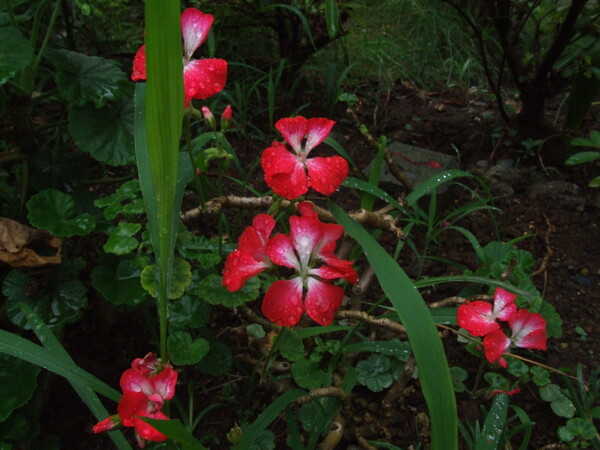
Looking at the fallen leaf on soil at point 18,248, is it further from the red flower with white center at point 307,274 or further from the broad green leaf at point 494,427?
the broad green leaf at point 494,427

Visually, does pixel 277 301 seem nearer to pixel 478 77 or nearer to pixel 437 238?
pixel 437 238

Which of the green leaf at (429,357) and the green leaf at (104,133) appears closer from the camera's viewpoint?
the green leaf at (429,357)

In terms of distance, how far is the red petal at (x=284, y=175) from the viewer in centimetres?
86

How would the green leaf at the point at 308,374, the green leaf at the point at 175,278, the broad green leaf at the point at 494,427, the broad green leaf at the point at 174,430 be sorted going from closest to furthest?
the broad green leaf at the point at 174,430, the broad green leaf at the point at 494,427, the green leaf at the point at 175,278, the green leaf at the point at 308,374

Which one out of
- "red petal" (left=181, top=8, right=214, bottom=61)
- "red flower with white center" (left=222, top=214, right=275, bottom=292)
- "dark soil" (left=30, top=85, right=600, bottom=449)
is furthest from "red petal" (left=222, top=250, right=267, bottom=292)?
"dark soil" (left=30, top=85, right=600, bottom=449)

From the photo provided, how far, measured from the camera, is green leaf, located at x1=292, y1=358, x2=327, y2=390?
1.19 m

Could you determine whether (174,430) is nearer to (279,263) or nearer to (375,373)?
(279,263)

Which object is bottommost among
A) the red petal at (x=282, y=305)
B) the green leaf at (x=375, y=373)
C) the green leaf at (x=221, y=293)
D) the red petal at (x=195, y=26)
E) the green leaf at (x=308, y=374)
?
the green leaf at (x=375, y=373)

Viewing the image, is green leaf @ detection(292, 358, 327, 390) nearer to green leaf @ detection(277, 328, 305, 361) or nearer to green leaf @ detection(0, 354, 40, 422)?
green leaf @ detection(277, 328, 305, 361)

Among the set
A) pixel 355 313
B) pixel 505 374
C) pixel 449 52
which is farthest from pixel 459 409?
pixel 449 52

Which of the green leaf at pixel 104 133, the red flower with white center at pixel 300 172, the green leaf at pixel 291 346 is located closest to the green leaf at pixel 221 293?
the green leaf at pixel 291 346

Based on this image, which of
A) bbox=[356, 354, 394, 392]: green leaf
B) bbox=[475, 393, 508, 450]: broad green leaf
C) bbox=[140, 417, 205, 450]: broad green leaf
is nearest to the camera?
bbox=[140, 417, 205, 450]: broad green leaf

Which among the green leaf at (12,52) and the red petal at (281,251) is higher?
the green leaf at (12,52)

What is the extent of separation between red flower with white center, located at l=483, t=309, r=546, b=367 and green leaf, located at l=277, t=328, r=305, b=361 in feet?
1.30
